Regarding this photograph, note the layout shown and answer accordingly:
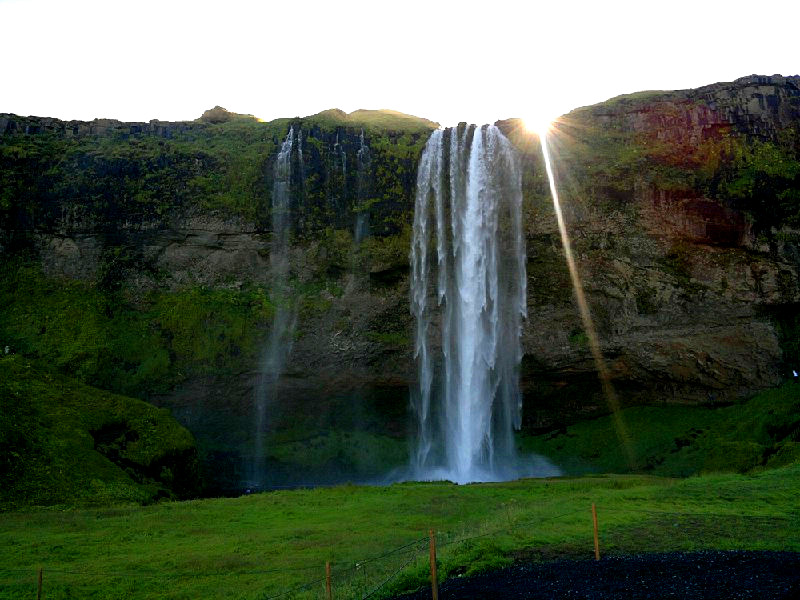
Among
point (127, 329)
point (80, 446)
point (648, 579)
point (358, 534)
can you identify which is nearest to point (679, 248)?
point (358, 534)

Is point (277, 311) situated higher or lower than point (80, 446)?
higher

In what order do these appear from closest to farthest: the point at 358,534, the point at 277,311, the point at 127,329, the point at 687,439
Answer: the point at 358,534 → the point at 687,439 → the point at 277,311 → the point at 127,329

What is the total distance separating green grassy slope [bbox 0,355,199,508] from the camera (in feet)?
123

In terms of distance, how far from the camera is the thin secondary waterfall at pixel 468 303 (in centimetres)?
5434

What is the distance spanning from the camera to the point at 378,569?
19656 millimetres

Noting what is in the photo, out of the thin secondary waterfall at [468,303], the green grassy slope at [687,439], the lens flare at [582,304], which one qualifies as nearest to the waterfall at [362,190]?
the thin secondary waterfall at [468,303]

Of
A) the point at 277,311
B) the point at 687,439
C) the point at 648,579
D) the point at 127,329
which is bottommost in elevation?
the point at 687,439

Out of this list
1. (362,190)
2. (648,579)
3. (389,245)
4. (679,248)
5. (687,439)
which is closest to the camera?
(648,579)

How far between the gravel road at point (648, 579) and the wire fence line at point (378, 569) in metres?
2.60

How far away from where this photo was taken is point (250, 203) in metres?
59.1

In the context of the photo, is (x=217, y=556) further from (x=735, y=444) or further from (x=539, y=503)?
(x=735, y=444)

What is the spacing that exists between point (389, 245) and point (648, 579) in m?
43.5

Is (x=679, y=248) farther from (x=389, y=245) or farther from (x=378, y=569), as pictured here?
(x=378, y=569)

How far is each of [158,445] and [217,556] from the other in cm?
2325
